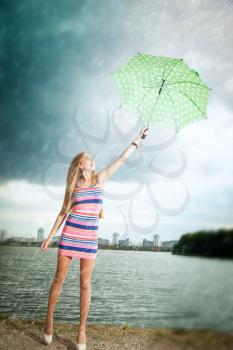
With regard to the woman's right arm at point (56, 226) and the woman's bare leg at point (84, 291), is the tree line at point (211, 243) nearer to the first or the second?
the woman's bare leg at point (84, 291)

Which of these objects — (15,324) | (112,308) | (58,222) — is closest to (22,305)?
(112,308)

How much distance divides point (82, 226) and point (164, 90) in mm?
2262

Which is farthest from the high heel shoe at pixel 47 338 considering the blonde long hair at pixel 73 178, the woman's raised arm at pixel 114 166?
the woman's raised arm at pixel 114 166

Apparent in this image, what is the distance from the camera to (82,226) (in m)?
4.18

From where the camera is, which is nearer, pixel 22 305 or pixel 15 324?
pixel 15 324

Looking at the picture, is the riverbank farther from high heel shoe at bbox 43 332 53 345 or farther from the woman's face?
the woman's face

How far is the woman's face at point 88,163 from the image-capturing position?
4.31m

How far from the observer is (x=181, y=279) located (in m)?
1.89

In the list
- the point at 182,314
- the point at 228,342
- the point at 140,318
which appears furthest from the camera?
the point at 140,318

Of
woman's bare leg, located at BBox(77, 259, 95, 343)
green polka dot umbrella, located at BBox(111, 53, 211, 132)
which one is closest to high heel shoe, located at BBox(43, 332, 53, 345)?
woman's bare leg, located at BBox(77, 259, 95, 343)

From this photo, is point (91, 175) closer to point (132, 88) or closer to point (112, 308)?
point (132, 88)

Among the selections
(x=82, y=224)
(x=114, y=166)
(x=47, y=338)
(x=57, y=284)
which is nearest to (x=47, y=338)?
(x=47, y=338)

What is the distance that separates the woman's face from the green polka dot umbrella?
3.50 feet

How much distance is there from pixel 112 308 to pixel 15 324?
18.0 metres
